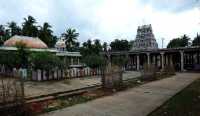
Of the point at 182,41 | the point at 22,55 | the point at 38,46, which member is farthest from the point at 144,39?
the point at 22,55

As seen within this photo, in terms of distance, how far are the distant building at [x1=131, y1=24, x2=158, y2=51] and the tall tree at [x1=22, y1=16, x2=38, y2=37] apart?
174 feet

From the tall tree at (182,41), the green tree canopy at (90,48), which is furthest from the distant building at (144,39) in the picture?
the green tree canopy at (90,48)

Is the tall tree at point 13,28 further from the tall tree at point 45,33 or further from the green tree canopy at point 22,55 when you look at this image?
the green tree canopy at point 22,55

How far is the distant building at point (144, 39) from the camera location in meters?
88.1

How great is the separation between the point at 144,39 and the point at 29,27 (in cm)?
5892

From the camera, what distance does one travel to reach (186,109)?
6.67 m

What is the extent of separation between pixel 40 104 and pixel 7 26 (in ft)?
168

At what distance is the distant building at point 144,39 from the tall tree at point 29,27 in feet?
174

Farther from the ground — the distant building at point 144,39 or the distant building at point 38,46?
the distant building at point 144,39

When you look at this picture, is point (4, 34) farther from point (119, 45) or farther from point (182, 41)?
point (182, 41)

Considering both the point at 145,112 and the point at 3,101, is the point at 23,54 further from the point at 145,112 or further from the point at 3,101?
the point at 145,112

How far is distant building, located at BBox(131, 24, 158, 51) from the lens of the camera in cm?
8812

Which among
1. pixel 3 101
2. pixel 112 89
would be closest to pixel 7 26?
pixel 112 89

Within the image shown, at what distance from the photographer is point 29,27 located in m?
45.8
